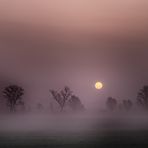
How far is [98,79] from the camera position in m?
1.98

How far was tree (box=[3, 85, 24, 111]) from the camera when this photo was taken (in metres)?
1.84

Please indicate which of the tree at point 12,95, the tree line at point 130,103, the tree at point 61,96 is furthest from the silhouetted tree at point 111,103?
the tree at point 12,95

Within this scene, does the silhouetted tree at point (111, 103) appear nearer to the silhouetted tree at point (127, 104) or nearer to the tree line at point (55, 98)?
the silhouetted tree at point (127, 104)

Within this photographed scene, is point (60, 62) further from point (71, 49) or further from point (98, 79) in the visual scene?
point (98, 79)

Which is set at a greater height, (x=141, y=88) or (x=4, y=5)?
(x=4, y=5)

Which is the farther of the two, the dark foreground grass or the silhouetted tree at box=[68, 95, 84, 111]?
the silhouetted tree at box=[68, 95, 84, 111]

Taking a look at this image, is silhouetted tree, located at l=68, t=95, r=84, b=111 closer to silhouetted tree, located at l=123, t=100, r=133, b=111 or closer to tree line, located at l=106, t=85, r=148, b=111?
tree line, located at l=106, t=85, r=148, b=111

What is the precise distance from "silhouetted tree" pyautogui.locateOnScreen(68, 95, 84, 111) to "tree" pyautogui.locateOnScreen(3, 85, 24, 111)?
1.05 ft

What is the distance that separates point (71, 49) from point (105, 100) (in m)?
0.41

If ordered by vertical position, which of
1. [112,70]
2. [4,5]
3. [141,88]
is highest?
[4,5]

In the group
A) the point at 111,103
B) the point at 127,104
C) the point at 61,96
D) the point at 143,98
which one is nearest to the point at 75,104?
the point at 61,96

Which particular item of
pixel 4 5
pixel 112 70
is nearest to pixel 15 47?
pixel 4 5

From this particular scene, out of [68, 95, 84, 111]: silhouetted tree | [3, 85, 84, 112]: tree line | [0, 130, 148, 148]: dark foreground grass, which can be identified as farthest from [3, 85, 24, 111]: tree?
[68, 95, 84, 111]: silhouetted tree

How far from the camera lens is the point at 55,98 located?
6.19ft
